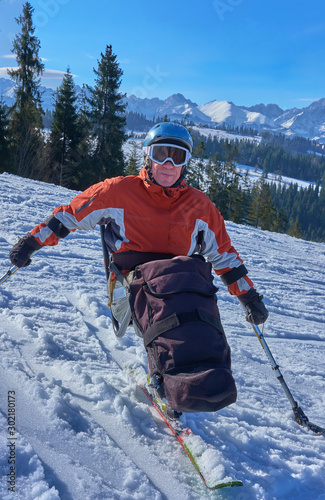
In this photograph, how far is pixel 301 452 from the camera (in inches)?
94.3

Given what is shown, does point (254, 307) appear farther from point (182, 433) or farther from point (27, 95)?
point (27, 95)

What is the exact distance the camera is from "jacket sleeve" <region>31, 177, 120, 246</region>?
9.44 feet

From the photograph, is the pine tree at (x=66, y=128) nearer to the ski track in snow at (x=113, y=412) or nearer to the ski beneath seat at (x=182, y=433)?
the ski track in snow at (x=113, y=412)

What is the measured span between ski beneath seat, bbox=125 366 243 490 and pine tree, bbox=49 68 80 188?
22.8m

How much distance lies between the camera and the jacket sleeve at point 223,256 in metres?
3.02

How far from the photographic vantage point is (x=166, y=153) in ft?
9.59

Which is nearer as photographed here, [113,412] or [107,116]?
[113,412]

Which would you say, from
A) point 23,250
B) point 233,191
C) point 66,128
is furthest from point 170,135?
point 233,191

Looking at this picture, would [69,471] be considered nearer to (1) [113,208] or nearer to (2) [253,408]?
(2) [253,408]

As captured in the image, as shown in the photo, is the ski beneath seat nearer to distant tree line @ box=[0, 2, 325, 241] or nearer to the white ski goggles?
the white ski goggles

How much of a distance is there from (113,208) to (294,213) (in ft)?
408

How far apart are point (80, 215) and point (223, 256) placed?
1250mm

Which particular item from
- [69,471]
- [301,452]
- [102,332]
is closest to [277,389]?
[301,452]

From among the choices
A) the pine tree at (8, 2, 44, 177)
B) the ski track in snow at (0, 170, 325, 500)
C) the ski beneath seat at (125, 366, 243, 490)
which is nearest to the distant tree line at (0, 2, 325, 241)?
the pine tree at (8, 2, 44, 177)
